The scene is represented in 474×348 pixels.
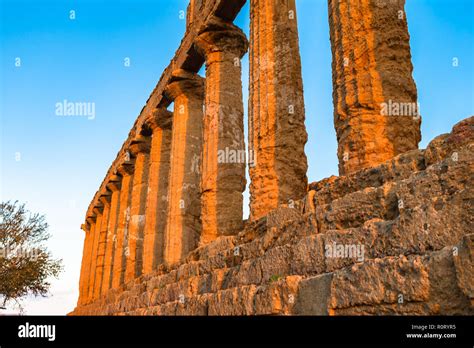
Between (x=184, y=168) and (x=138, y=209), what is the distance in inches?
205

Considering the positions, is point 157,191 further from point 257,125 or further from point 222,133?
point 257,125

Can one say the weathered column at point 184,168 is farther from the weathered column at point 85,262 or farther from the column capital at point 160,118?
the weathered column at point 85,262

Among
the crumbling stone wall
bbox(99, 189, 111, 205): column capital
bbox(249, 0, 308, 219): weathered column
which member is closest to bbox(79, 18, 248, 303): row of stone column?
bbox(249, 0, 308, 219): weathered column

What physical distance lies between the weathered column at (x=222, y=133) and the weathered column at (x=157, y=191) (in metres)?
4.91

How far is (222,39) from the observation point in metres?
12.1

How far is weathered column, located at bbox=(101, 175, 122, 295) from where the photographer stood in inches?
828

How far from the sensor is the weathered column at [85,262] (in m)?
27.5

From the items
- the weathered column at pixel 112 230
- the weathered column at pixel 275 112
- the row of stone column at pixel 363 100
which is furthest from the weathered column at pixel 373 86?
the weathered column at pixel 112 230

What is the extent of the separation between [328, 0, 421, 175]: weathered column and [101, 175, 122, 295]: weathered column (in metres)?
16.7

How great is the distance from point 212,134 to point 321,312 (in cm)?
736

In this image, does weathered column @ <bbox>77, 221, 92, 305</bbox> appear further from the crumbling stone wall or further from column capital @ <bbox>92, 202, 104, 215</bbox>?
the crumbling stone wall
